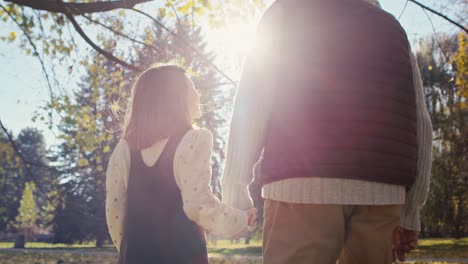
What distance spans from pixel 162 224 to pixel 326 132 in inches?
46.8

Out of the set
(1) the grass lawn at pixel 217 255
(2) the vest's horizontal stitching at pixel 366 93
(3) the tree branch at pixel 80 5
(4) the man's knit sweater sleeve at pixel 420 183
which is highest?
(3) the tree branch at pixel 80 5

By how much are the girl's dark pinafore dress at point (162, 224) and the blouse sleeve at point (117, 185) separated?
15cm

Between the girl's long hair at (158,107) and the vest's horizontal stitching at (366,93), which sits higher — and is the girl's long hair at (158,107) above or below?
above

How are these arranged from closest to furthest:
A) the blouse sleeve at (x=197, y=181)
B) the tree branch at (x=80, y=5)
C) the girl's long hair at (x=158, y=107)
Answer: the blouse sleeve at (x=197, y=181), the girl's long hair at (x=158, y=107), the tree branch at (x=80, y=5)

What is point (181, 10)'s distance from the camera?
267 inches

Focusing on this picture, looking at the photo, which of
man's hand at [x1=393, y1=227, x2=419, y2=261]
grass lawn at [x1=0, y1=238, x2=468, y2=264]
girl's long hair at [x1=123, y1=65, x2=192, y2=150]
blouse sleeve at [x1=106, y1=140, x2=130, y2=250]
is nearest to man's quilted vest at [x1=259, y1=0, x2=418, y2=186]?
man's hand at [x1=393, y1=227, x2=419, y2=261]

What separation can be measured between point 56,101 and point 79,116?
1.56ft

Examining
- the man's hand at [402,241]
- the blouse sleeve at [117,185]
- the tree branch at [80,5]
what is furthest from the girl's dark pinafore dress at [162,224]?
the tree branch at [80,5]

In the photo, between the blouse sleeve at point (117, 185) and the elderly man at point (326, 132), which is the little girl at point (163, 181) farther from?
the elderly man at point (326, 132)

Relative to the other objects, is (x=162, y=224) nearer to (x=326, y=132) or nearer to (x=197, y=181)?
(x=197, y=181)

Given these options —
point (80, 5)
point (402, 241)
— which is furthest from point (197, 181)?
point (80, 5)

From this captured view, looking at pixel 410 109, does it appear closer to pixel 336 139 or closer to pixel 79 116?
pixel 336 139

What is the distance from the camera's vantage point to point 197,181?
259 centimetres

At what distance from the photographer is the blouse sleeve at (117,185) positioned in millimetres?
2814
